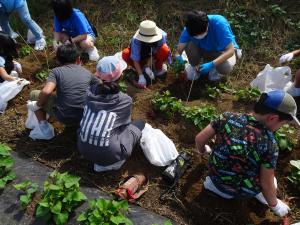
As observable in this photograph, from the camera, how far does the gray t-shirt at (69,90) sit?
4137 millimetres

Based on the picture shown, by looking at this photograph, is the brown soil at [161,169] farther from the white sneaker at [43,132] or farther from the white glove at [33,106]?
the white glove at [33,106]

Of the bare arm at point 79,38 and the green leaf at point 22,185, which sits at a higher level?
the bare arm at point 79,38

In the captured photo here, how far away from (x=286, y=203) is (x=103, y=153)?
174 cm

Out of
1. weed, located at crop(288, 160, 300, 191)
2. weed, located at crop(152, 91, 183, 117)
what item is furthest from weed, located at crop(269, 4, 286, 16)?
weed, located at crop(288, 160, 300, 191)

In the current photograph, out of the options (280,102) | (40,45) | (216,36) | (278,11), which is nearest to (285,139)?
(280,102)

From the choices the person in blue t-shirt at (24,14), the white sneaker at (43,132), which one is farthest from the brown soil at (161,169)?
the person in blue t-shirt at (24,14)

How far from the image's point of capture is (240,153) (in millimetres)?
3148

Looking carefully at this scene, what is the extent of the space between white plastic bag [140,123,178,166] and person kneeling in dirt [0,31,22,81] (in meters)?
2.02

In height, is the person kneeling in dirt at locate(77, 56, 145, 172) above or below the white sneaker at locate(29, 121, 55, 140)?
above

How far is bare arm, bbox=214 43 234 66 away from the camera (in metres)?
4.86

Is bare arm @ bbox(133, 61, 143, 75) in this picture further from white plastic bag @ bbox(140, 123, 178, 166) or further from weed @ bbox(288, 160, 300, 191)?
weed @ bbox(288, 160, 300, 191)

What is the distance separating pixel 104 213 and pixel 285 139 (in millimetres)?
1920

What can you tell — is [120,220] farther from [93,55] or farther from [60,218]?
[93,55]

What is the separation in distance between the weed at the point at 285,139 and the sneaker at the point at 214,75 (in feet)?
4.29
